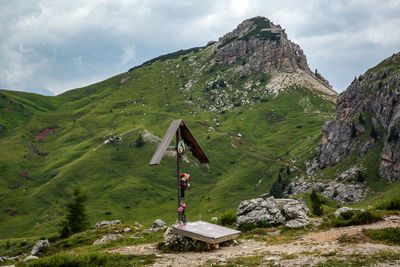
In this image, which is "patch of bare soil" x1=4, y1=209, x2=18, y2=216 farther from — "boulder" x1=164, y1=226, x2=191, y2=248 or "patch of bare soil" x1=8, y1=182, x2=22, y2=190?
"boulder" x1=164, y1=226, x2=191, y2=248

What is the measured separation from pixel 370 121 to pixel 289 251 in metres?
149

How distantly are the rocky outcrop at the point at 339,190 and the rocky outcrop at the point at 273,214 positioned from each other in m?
102

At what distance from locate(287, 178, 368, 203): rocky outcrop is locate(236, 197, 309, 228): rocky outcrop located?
10188cm

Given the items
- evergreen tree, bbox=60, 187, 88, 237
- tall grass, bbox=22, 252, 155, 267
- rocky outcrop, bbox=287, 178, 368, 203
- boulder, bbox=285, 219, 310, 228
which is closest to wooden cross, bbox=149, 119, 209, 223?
tall grass, bbox=22, 252, 155, 267

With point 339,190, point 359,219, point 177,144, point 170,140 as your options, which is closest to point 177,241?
point 170,140

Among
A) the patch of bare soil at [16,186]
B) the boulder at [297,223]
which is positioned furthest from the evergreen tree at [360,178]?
the patch of bare soil at [16,186]

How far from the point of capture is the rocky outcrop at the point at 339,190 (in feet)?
403

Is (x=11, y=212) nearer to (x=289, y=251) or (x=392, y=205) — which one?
(x=392, y=205)

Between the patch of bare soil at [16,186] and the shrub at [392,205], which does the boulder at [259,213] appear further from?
the patch of bare soil at [16,186]

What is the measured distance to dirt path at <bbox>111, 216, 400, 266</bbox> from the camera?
17516 mm

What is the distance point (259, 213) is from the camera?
3120 centimetres

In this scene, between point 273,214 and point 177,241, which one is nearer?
point 177,241

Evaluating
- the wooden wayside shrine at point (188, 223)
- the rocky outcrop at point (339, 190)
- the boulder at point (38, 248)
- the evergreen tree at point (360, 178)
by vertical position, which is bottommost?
the rocky outcrop at point (339, 190)

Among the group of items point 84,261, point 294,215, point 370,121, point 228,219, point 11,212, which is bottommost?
point 11,212
